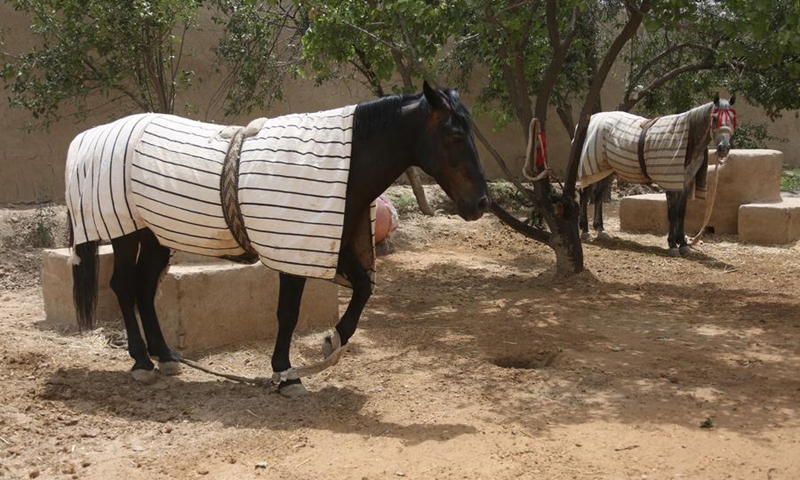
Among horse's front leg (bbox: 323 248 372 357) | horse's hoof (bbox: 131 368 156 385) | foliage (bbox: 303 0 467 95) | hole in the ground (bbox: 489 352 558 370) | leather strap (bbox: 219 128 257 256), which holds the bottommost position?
hole in the ground (bbox: 489 352 558 370)

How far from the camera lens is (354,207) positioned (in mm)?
4316

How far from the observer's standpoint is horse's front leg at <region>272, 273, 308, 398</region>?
4414 millimetres

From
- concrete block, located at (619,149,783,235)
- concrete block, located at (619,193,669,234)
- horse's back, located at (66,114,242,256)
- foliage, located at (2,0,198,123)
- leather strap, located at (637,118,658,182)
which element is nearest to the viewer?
horse's back, located at (66,114,242,256)

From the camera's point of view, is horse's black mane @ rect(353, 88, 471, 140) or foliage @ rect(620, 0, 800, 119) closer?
horse's black mane @ rect(353, 88, 471, 140)

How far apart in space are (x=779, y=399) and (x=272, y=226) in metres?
2.79

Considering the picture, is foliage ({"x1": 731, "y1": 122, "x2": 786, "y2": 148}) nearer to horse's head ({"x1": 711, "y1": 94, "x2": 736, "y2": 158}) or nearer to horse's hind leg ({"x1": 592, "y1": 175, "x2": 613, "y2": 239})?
horse's hind leg ({"x1": 592, "y1": 175, "x2": 613, "y2": 239})

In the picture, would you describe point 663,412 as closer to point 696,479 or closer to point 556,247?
point 696,479

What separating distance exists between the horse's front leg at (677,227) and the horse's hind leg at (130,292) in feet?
20.6

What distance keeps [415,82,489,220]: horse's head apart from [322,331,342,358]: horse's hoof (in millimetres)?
1022

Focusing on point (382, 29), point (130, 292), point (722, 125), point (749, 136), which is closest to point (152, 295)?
point (130, 292)

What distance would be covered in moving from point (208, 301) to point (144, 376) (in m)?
0.75

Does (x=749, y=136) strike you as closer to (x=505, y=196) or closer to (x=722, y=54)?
(x=505, y=196)

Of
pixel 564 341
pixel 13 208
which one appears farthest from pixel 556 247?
pixel 13 208

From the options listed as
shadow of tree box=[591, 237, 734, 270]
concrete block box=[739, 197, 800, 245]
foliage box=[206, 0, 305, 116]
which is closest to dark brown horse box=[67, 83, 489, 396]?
foliage box=[206, 0, 305, 116]
